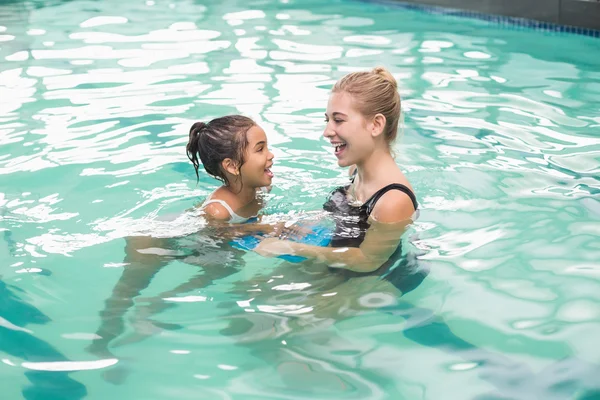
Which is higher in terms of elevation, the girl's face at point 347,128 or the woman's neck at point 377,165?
the girl's face at point 347,128

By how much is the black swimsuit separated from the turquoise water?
67 mm

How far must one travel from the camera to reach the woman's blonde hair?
3773mm

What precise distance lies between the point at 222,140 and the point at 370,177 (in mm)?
776

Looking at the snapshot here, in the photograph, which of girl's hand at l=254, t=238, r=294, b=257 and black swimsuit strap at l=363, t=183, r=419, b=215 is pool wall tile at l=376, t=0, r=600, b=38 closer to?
black swimsuit strap at l=363, t=183, r=419, b=215

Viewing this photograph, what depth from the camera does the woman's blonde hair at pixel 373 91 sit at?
377cm

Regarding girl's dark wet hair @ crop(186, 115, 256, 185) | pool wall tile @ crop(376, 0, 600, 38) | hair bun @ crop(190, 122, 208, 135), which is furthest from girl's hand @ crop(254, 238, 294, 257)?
pool wall tile @ crop(376, 0, 600, 38)

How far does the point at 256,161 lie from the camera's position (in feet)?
13.1

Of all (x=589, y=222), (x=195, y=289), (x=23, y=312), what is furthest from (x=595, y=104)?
(x=23, y=312)

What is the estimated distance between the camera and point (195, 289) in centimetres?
366

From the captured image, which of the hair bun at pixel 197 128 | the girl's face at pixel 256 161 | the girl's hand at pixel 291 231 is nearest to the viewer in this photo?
the girl's hand at pixel 291 231

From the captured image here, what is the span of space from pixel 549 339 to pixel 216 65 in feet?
17.9

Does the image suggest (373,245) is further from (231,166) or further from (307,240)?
(231,166)

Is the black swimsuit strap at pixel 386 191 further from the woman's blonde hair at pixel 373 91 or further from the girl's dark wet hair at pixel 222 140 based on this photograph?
the girl's dark wet hair at pixel 222 140

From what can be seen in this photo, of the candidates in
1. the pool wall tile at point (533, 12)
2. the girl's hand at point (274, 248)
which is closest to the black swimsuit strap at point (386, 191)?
the girl's hand at point (274, 248)
